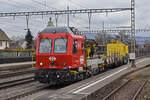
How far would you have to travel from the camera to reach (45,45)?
45.3 ft

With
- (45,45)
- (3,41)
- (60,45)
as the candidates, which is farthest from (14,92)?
(3,41)

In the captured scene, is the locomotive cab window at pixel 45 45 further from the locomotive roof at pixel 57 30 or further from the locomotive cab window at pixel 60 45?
the locomotive roof at pixel 57 30

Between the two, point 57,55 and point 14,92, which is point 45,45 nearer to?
point 57,55

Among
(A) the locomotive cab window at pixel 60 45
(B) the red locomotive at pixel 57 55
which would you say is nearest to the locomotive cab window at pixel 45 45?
(B) the red locomotive at pixel 57 55

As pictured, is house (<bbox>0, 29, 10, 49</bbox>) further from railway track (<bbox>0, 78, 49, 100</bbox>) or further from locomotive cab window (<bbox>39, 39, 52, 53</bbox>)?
locomotive cab window (<bbox>39, 39, 52, 53</bbox>)

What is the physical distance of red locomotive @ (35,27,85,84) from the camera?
42.9 feet

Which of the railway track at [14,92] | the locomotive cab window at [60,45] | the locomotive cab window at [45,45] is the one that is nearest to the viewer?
the railway track at [14,92]

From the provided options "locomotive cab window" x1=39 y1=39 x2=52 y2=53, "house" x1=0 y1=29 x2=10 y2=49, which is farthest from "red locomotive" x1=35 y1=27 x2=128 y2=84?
"house" x1=0 y1=29 x2=10 y2=49

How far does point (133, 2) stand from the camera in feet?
80.8

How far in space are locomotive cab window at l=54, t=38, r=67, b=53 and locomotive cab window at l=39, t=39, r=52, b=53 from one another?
0.37 metres

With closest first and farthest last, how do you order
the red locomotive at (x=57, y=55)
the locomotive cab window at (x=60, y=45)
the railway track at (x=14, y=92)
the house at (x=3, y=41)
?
1. the railway track at (x=14, y=92)
2. the red locomotive at (x=57, y=55)
3. the locomotive cab window at (x=60, y=45)
4. the house at (x=3, y=41)

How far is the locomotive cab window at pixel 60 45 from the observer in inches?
525

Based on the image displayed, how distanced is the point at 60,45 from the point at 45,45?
0.94 metres

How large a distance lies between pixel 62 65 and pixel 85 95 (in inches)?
138
